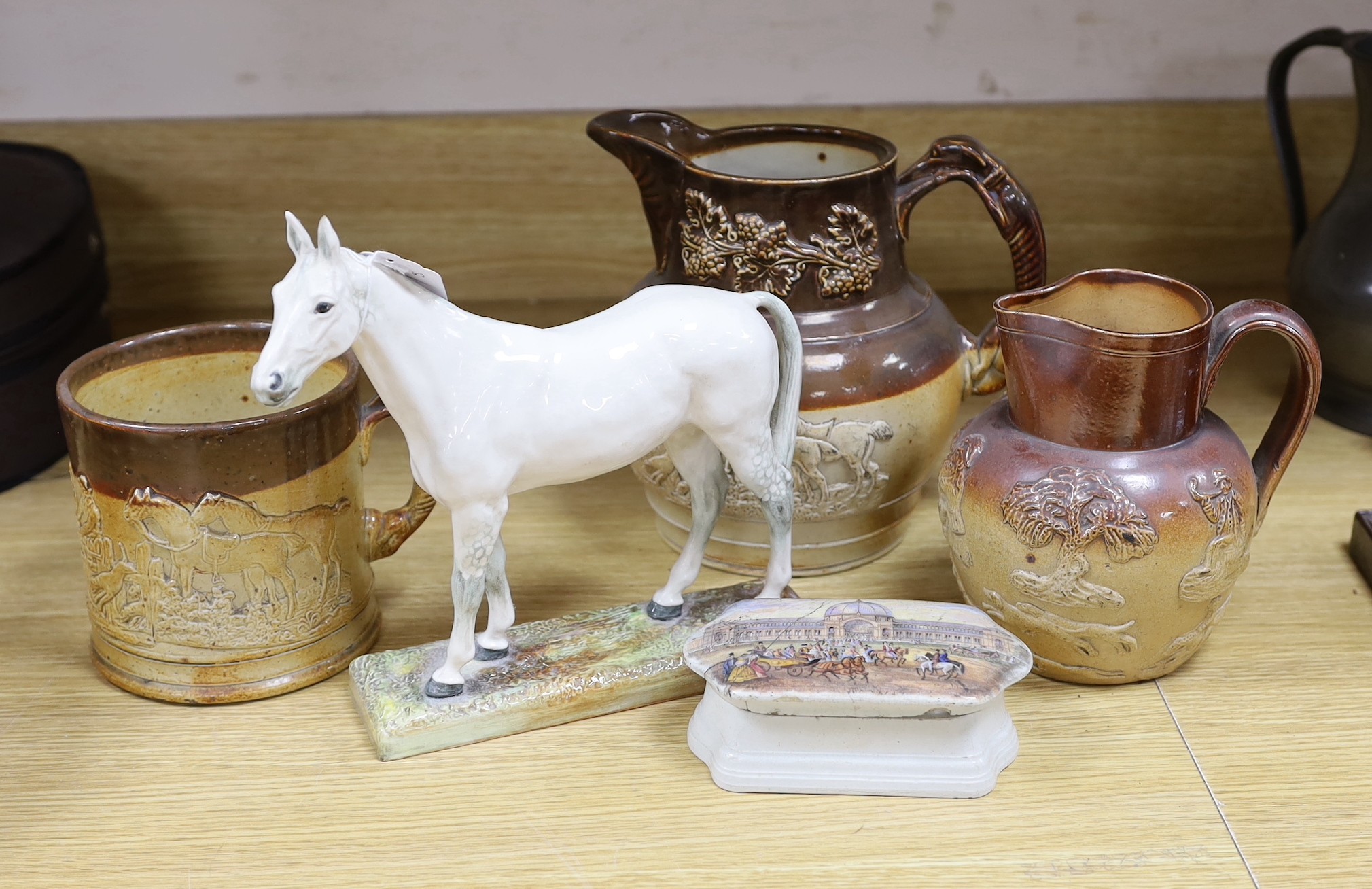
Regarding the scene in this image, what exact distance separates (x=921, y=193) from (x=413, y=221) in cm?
46

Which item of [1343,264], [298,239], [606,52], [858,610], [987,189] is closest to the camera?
[298,239]

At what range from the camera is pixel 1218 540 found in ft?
2.09

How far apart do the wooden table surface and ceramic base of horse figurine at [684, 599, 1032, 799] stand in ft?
0.04

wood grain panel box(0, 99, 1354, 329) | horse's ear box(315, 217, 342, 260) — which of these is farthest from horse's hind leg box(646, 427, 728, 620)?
wood grain panel box(0, 99, 1354, 329)

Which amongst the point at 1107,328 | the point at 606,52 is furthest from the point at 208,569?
the point at 606,52

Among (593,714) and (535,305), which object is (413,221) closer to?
(535,305)

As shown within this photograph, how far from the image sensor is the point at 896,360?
2.43ft

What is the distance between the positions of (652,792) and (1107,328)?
1.06ft

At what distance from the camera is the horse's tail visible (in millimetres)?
676

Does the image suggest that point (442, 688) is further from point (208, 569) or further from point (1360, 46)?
point (1360, 46)

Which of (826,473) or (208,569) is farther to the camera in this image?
(826,473)

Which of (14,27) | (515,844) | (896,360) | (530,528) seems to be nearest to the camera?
(515,844)

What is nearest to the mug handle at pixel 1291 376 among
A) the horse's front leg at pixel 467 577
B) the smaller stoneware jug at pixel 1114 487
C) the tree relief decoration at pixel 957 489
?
the smaller stoneware jug at pixel 1114 487

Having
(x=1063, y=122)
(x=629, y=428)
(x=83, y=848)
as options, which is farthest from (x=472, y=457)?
(x=1063, y=122)
